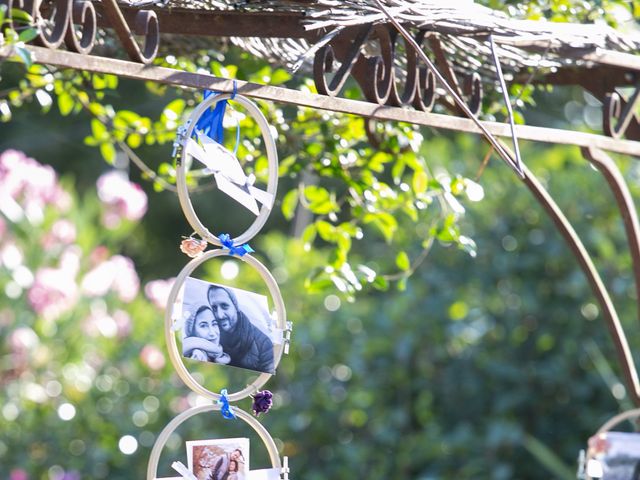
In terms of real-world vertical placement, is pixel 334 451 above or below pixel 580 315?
below

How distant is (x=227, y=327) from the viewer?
0.97 m

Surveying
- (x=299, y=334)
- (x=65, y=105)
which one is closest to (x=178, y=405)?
(x=299, y=334)

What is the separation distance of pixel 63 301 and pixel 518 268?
5.08 ft

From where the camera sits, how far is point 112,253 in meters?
3.90

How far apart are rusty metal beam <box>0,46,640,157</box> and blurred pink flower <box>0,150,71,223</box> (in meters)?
2.28

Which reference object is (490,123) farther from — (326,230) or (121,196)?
(121,196)

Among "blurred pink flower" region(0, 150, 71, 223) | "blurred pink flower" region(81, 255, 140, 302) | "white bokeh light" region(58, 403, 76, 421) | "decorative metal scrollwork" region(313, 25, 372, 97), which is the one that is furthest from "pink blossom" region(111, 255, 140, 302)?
"decorative metal scrollwork" region(313, 25, 372, 97)

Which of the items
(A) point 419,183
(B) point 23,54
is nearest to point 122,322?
(A) point 419,183

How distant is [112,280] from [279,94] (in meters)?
2.61

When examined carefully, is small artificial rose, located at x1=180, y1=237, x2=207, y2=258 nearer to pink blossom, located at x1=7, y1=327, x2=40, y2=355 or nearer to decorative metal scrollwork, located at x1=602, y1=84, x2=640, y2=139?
decorative metal scrollwork, located at x1=602, y1=84, x2=640, y2=139

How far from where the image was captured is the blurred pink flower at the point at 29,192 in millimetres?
3264

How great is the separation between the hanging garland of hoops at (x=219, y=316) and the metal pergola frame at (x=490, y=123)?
1.4 inches

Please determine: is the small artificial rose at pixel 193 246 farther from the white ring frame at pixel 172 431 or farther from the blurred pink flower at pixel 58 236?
the blurred pink flower at pixel 58 236

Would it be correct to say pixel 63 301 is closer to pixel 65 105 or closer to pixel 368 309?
pixel 368 309
